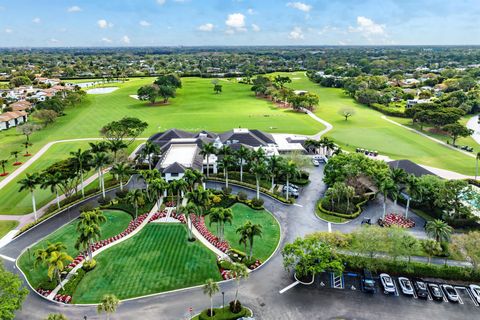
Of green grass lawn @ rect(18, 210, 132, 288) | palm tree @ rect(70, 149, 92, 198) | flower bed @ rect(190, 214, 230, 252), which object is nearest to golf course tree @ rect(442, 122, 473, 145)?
flower bed @ rect(190, 214, 230, 252)

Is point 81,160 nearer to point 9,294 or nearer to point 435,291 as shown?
point 9,294

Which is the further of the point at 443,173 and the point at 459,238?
the point at 443,173

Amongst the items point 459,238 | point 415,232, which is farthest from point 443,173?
point 459,238

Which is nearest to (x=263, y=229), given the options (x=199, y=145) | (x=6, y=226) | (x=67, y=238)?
(x=67, y=238)

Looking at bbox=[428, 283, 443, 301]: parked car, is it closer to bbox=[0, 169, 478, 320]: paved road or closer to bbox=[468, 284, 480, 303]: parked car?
bbox=[0, 169, 478, 320]: paved road

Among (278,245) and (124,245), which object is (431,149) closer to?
(278,245)
